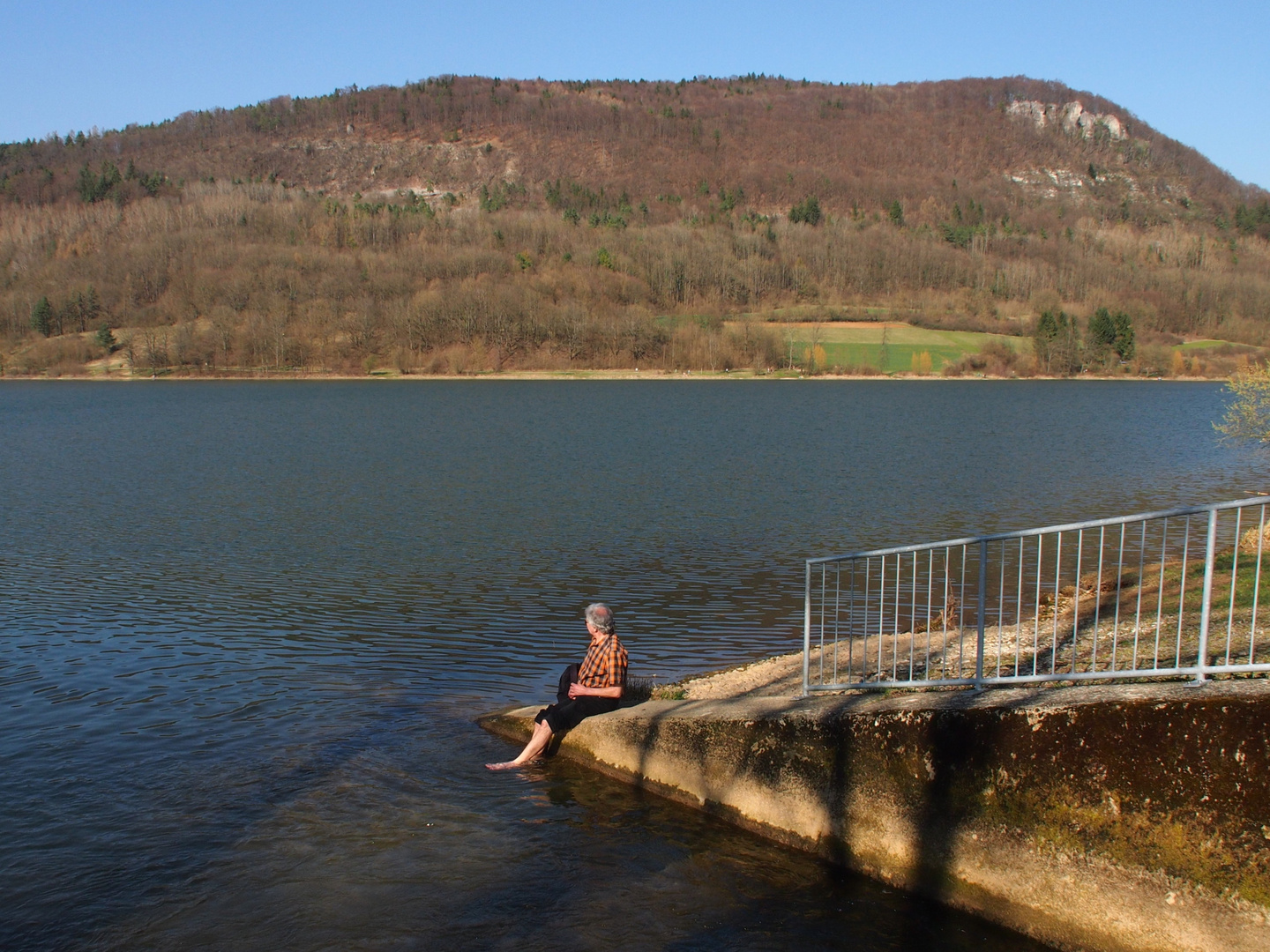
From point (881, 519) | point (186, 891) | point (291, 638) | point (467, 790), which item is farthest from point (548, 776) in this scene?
point (881, 519)

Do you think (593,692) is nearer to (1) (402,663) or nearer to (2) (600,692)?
(2) (600,692)

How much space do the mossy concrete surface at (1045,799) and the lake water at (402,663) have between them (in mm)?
357

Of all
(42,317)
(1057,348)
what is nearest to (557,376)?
(1057,348)

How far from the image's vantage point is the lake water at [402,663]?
7.52 meters

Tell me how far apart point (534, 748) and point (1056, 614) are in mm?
5215

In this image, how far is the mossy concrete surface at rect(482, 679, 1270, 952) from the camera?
596cm

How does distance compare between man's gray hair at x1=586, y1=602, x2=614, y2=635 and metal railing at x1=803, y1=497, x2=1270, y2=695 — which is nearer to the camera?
metal railing at x1=803, y1=497, x2=1270, y2=695

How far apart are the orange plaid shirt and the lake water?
0.96m

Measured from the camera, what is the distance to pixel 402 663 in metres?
14.6

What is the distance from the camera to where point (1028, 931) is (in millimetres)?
6801

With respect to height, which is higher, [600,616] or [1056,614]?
[1056,614]

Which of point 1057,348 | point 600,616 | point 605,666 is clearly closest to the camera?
point 600,616

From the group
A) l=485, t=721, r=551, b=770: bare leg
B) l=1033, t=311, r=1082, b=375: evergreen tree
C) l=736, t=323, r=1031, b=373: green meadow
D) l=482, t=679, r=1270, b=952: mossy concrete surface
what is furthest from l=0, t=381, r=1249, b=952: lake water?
l=1033, t=311, r=1082, b=375: evergreen tree

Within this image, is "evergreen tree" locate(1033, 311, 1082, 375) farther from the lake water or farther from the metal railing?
the metal railing
